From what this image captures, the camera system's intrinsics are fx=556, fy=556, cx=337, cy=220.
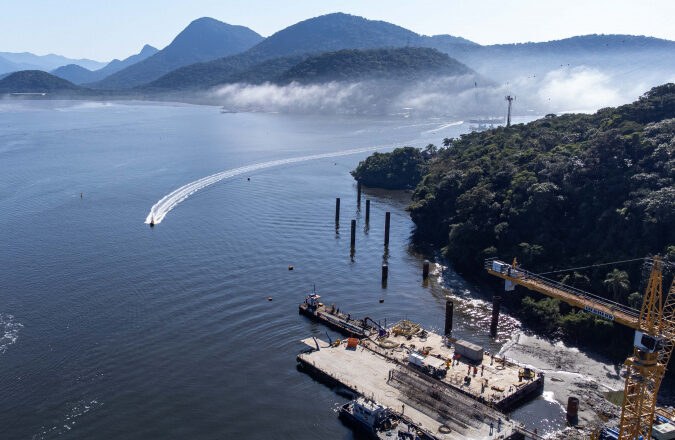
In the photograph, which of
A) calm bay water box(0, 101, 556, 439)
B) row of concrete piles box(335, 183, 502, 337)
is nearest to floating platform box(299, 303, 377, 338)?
calm bay water box(0, 101, 556, 439)

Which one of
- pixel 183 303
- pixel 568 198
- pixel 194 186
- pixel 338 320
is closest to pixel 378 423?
pixel 338 320

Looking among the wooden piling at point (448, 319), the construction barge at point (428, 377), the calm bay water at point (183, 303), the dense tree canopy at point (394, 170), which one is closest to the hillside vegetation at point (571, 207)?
the calm bay water at point (183, 303)

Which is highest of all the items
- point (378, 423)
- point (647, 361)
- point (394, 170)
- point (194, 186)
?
point (394, 170)

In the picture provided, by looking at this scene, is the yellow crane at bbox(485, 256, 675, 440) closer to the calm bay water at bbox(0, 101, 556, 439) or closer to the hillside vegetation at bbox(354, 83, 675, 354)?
the hillside vegetation at bbox(354, 83, 675, 354)

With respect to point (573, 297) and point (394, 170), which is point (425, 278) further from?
point (394, 170)

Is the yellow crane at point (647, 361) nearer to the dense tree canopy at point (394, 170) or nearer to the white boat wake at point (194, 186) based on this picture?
the white boat wake at point (194, 186)
